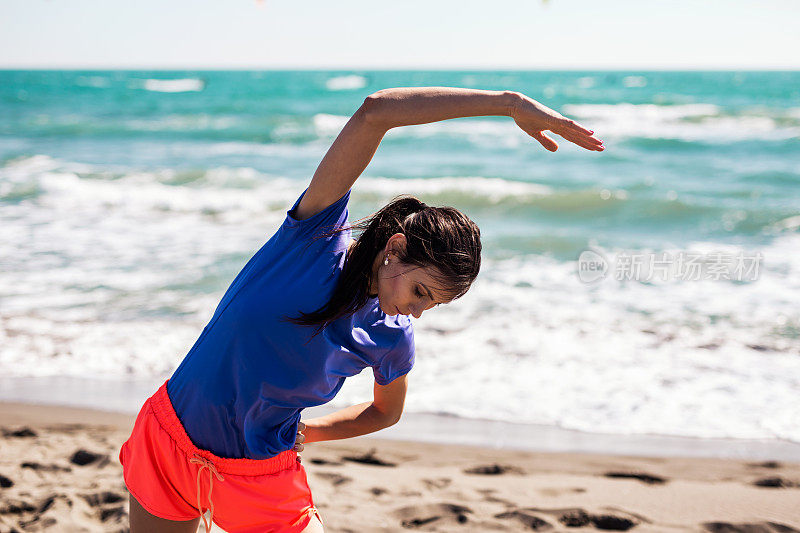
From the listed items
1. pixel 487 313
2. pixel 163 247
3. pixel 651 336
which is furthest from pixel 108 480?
pixel 163 247

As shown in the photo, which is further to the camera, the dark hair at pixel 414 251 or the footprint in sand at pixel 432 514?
the footprint in sand at pixel 432 514

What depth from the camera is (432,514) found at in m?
3.45

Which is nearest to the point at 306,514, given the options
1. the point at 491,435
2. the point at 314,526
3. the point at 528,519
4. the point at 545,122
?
the point at 314,526

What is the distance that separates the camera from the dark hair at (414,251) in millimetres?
1566

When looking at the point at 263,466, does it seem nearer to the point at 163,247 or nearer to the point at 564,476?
the point at 564,476

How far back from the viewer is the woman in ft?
5.19

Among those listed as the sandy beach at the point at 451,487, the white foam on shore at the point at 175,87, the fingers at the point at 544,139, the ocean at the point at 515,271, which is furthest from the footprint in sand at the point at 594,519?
the white foam on shore at the point at 175,87

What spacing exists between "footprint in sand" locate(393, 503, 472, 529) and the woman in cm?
164

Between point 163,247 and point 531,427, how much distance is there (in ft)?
18.3

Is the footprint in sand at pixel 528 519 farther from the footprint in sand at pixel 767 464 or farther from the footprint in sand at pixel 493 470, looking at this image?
the footprint in sand at pixel 767 464

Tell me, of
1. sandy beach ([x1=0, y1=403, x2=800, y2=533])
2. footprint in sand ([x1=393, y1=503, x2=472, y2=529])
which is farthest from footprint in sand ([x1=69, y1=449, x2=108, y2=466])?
footprint in sand ([x1=393, y1=503, x2=472, y2=529])

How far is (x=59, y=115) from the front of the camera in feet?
91.0

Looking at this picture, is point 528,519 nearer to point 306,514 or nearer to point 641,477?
point 641,477

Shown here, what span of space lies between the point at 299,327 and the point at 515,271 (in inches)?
246
